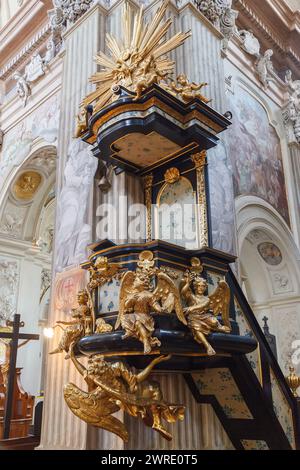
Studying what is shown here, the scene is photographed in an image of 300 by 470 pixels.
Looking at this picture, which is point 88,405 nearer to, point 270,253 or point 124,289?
point 124,289

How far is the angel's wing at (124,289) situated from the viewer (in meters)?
3.44

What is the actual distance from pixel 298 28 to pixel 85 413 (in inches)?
321

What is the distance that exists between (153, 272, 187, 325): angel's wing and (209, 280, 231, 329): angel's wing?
1.12ft

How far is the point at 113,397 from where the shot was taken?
10.7 ft

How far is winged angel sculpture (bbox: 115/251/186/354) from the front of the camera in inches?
129

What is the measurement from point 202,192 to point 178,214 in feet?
1.09

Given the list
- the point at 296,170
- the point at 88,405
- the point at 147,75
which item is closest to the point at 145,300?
the point at 88,405

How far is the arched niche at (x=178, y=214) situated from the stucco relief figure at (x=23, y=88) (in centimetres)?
495

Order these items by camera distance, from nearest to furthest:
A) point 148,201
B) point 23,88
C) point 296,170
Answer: point 148,201 < point 296,170 < point 23,88

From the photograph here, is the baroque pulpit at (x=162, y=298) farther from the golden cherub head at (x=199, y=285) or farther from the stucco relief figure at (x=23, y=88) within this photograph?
the stucco relief figure at (x=23, y=88)

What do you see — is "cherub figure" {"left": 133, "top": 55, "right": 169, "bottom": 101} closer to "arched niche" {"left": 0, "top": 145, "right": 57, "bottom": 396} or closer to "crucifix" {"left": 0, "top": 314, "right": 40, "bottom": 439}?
"arched niche" {"left": 0, "top": 145, "right": 57, "bottom": 396}

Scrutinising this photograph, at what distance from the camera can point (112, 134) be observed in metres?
4.24

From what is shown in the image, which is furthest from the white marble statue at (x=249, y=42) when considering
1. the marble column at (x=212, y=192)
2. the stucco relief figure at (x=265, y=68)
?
the marble column at (x=212, y=192)
